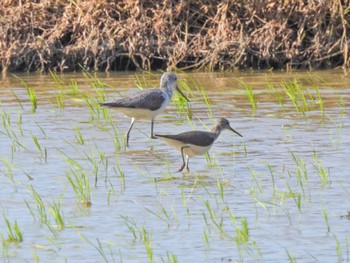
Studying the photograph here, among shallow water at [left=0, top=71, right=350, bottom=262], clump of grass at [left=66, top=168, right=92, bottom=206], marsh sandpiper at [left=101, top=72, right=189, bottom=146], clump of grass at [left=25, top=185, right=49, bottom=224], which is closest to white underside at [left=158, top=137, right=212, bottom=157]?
shallow water at [left=0, top=71, right=350, bottom=262]

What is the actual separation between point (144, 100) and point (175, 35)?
619cm

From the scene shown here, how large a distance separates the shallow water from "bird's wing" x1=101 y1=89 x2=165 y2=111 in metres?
0.39

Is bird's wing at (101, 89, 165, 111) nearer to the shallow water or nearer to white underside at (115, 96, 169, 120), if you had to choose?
white underside at (115, 96, 169, 120)

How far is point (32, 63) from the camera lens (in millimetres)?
17047

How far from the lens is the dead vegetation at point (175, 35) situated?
16250 millimetres

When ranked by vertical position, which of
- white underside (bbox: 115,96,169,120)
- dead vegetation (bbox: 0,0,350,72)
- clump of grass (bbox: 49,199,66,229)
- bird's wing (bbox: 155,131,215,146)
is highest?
clump of grass (bbox: 49,199,66,229)

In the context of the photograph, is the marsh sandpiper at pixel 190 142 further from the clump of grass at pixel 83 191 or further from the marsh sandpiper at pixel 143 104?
the marsh sandpiper at pixel 143 104

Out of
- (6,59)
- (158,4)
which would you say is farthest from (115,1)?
(6,59)

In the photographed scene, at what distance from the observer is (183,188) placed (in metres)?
8.12

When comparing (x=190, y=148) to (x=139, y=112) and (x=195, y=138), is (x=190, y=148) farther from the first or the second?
(x=139, y=112)

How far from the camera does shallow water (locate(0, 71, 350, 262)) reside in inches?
250

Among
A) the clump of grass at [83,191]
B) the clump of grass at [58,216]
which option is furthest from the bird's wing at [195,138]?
the clump of grass at [58,216]

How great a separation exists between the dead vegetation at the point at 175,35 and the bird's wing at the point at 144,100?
18.8 feet

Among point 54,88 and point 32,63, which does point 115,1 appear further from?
point 54,88
